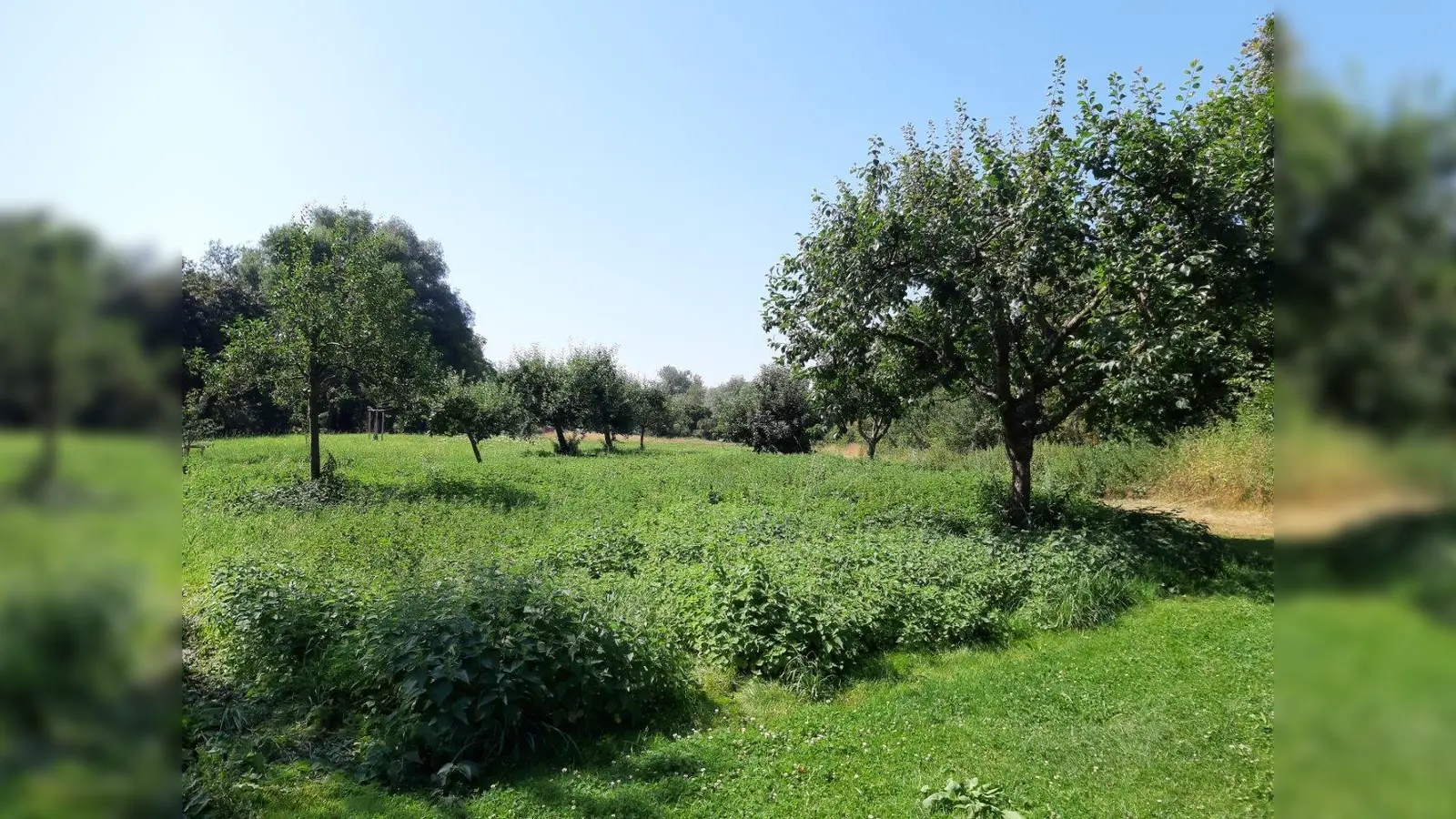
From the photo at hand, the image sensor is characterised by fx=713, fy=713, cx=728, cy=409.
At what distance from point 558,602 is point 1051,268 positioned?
366 inches

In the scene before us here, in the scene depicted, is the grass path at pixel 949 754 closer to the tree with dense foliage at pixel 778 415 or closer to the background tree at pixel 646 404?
the tree with dense foliage at pixel 778 415

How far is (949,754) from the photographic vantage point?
5.07 metres

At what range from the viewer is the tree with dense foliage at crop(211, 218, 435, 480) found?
1595 centimetres

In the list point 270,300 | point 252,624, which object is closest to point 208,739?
point 252,624

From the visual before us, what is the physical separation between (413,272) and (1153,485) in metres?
47.2

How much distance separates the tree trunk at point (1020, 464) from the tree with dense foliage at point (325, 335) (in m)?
13.6

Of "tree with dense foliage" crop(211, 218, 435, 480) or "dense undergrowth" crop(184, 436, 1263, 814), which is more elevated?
"tree with dense foliage" crop(211, 218, 435, 480)

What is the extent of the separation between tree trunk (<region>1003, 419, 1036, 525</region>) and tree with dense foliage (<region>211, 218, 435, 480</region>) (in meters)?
13.6
